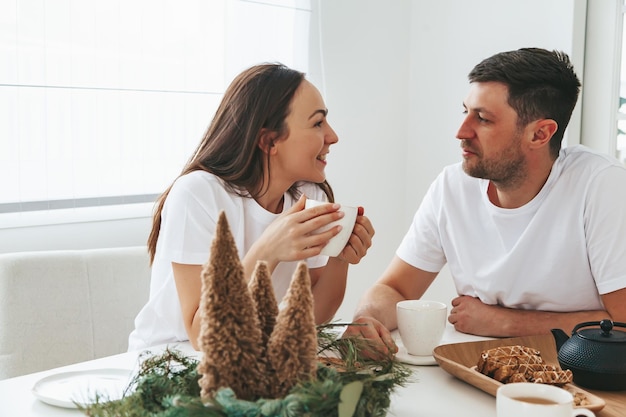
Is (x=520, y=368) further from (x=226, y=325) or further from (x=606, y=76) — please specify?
(x=606, y=76)

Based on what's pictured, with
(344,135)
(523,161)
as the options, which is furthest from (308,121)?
(344,135)

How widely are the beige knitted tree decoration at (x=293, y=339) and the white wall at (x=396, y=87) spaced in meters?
2.29

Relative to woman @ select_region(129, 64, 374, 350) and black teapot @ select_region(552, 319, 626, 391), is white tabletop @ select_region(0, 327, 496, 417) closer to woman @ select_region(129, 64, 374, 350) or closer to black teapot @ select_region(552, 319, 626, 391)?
black teapot @ select_region(552, 319, 626, 391)

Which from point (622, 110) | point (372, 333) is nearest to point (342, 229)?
point (372, 333)

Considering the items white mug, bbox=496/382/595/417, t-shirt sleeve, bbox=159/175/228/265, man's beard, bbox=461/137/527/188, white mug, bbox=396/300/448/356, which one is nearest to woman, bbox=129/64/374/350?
t-shirt sleeve, bbox=159/175/228/265

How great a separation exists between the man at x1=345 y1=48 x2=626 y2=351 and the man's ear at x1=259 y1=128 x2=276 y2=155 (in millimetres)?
406

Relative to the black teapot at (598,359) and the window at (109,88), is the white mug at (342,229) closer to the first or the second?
the black teapot at (598,359)

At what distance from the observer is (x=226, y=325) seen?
2.54ft

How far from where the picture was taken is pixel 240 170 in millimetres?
1697

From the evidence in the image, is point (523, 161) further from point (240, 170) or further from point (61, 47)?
point (61, 47)

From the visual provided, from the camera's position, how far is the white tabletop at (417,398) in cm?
109

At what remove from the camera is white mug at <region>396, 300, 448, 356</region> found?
52.1 inches

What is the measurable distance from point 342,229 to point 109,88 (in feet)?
4.38

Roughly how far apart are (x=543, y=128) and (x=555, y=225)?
0.87 feet
